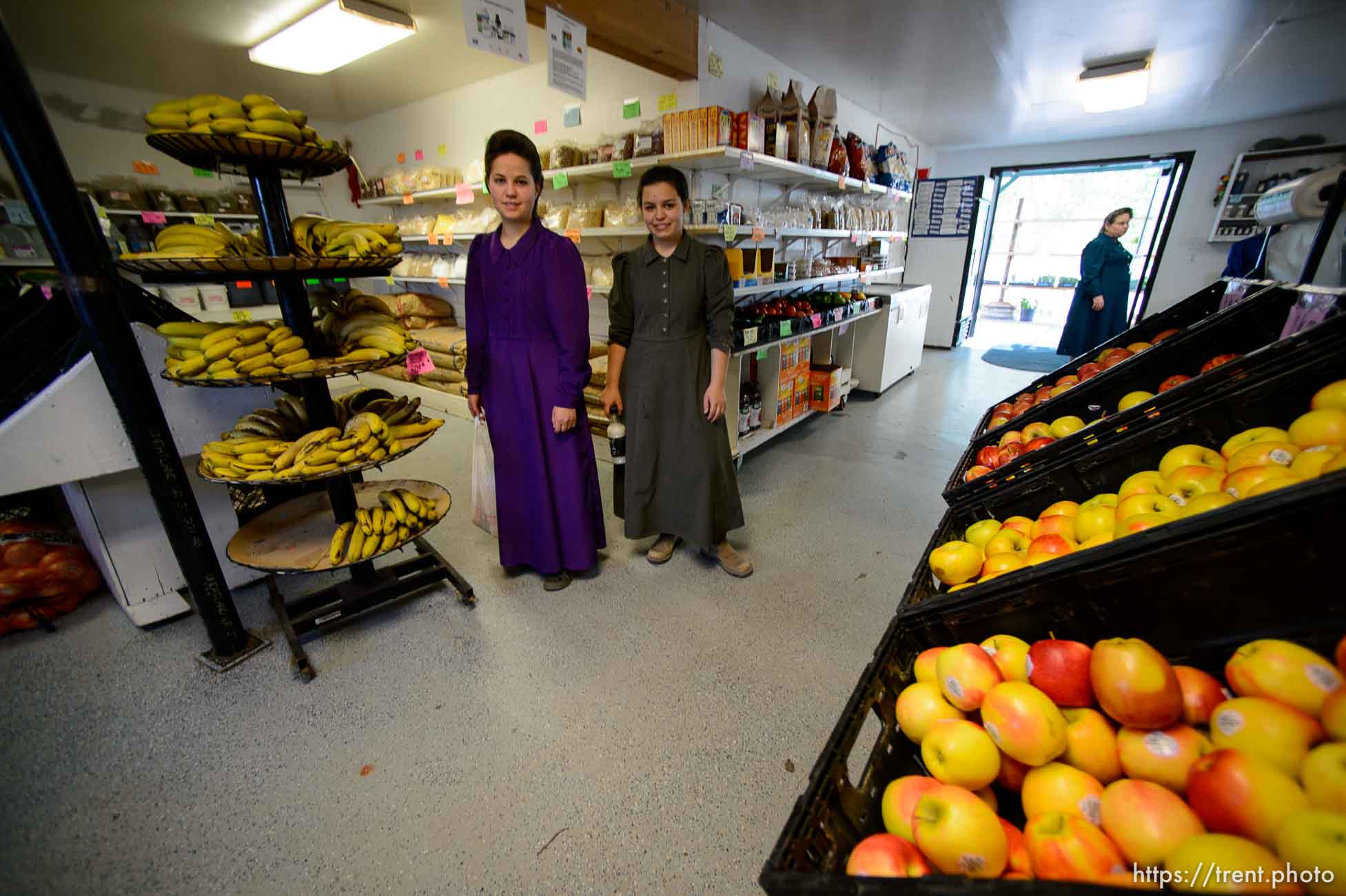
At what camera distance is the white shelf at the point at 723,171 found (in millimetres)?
2803

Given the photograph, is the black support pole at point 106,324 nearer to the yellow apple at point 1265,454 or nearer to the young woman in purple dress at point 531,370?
the young woman in purple dress at point 531,370

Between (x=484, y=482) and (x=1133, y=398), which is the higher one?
(x=1133, y=398)

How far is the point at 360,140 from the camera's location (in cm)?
551

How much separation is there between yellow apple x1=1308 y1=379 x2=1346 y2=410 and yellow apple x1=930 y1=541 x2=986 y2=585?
0.58 m

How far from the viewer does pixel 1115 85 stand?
4.07 meters

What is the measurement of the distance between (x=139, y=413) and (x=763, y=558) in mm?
2391

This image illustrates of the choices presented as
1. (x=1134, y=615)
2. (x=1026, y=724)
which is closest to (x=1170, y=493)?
(x=1134, y=615)

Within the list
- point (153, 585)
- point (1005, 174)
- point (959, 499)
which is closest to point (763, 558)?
point (959, 499)

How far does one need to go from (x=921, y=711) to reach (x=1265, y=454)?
75cm

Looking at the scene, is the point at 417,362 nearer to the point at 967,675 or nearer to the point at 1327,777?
the point at 967,675

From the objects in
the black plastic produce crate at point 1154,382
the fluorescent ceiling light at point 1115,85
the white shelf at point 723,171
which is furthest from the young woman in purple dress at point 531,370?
the fluorescent ceiling light at point 1115,85

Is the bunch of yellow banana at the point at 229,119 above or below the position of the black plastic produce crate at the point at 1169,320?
above

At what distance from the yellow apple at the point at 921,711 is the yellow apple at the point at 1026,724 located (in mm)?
61

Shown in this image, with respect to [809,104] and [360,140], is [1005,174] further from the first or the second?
[360,140]
